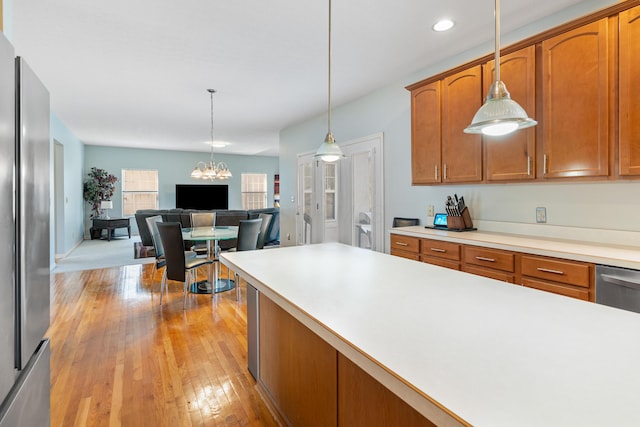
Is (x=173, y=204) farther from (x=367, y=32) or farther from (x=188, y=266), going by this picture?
(x=367, y=32)

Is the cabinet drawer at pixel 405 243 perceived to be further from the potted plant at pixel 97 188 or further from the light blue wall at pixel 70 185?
the potted plant at pixel 97 188

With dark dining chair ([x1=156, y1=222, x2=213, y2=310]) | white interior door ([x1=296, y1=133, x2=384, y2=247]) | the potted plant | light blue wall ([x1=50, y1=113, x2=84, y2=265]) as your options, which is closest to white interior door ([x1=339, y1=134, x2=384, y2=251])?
white interior door ([x1=296, y1=133, x2=384, y2=247])

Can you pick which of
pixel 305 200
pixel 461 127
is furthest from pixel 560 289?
pixel 305 200

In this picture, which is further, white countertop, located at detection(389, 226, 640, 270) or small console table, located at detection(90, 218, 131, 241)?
small console table, located at detection(90, 218, 131, 241)

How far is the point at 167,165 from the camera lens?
9852 millimetres

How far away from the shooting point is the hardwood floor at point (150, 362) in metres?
1.89

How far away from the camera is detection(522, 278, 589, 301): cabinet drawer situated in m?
1.94

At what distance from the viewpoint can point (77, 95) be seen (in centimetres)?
459

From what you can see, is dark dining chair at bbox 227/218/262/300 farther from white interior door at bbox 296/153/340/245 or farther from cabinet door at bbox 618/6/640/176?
cabinet door at bbox 618/6/640/176

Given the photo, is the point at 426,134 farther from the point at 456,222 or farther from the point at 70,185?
the point at 70,185

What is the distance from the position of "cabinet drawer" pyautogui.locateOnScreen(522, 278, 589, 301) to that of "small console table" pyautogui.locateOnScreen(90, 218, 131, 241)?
29.4 feet

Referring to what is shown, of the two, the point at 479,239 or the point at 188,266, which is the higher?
the point at 479,239

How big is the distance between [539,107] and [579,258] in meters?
1.12

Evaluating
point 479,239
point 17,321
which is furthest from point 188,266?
point 479,239
